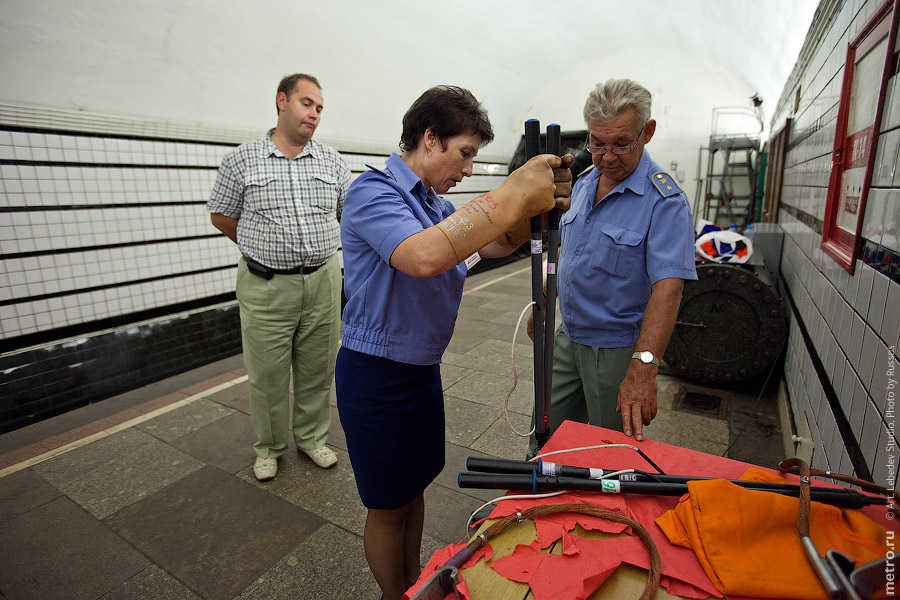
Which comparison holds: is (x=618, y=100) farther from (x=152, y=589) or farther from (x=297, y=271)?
(x=152, y=589)

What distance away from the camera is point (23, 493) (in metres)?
2.66

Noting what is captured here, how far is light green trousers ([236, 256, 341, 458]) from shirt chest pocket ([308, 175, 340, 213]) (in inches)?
12.9

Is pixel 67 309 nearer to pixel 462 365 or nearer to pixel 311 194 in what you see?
pixel 311 194

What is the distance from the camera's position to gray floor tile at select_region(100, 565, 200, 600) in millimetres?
2000

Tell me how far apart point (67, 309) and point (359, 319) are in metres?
3.37

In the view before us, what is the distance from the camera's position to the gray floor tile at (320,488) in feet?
8.21

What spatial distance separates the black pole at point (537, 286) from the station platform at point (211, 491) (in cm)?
123

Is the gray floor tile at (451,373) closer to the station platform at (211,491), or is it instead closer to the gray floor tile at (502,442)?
the station platform at (211,491)

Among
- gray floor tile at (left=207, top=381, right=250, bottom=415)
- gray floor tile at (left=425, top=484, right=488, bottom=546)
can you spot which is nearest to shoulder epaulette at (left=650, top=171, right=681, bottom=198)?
gray floor tile at (left=425, top=484, right=488, bottom=546)

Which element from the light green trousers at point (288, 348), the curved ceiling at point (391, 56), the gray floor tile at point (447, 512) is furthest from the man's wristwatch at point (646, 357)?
the curved ceiling at point (391, 56)

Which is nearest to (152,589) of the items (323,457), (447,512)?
(323,457)

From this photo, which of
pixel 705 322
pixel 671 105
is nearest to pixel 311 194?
pixel 705 322

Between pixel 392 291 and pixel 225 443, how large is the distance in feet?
7.91

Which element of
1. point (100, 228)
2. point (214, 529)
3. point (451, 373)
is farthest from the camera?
point (451, 373)
